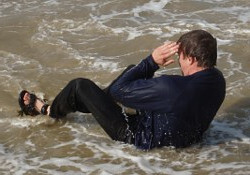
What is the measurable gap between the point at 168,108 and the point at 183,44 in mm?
550

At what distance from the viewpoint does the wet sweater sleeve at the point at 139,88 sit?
4.26 metres

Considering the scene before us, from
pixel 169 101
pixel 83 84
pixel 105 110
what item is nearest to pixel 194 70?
pixel 169 101

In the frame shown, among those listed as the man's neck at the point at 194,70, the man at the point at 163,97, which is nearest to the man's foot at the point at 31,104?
the man at the point at 163,97

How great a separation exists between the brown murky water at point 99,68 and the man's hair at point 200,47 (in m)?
0.95

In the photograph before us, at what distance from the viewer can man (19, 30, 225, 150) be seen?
13.8ft

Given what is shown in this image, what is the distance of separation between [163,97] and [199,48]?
0.50 meters

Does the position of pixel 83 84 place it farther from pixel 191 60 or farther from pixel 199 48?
pixel 199 48

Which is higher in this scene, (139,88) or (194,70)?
(194,70)

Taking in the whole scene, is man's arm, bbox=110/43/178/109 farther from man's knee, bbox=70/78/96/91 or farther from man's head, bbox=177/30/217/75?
man's knee, bbox=70/78/96/91

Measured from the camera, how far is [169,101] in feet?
13.9

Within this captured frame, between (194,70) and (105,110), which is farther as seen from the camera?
(105,110)

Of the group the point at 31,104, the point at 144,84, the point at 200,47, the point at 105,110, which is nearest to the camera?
the point at 200,47

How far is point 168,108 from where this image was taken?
14.1ft

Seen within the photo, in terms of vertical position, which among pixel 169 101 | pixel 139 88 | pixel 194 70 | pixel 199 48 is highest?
pixel 199 48
